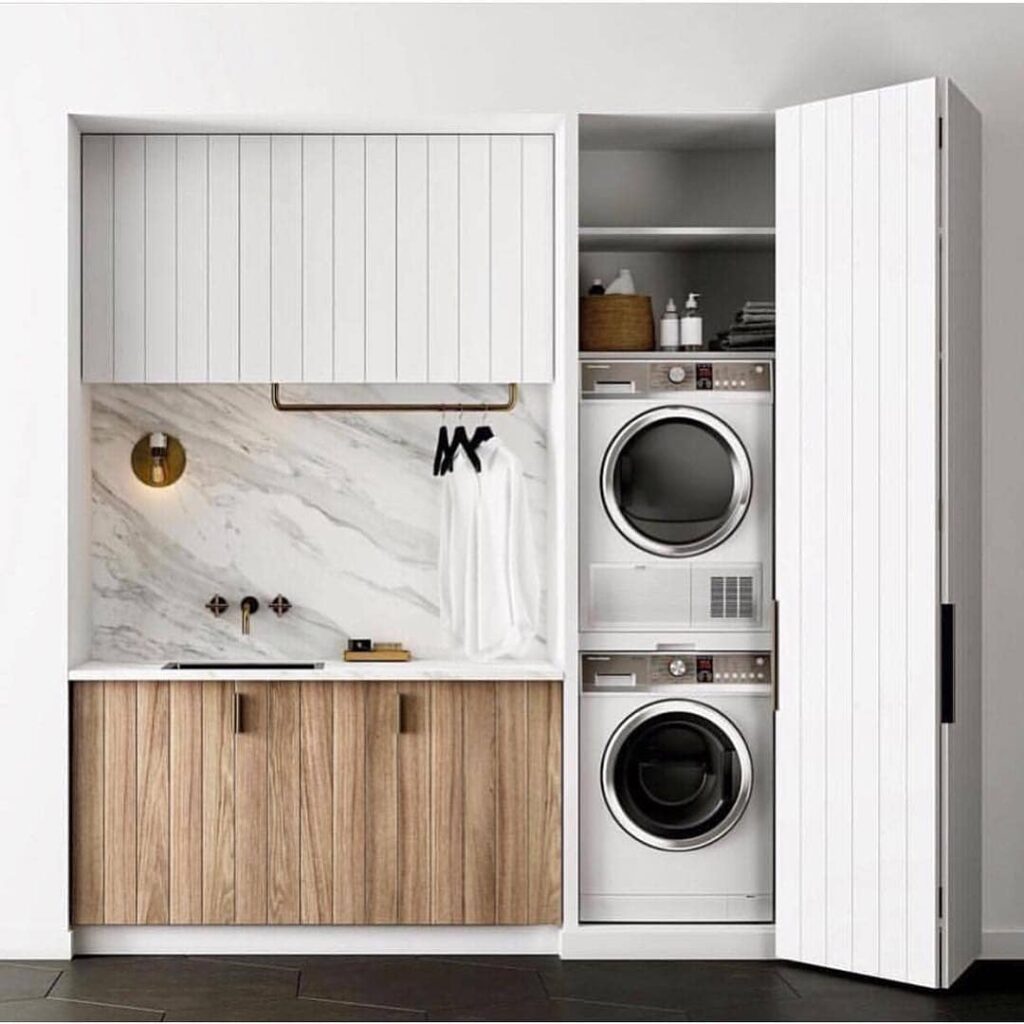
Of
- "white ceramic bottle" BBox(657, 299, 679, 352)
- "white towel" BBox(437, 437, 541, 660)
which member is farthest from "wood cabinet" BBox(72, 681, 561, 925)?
"white ceramic bottle" BBox(657, 299, 679, 352)

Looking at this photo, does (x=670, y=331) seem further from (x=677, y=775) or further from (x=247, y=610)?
(x=247, y=610)

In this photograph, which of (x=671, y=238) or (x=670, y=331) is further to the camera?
(x=671, y=238)

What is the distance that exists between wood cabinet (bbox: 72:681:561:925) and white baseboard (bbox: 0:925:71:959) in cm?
8

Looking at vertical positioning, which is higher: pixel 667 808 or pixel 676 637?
pixel 676 637

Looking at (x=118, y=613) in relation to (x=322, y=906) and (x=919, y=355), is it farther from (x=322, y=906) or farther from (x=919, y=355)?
(x=919, y=355)

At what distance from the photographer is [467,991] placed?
390 cm

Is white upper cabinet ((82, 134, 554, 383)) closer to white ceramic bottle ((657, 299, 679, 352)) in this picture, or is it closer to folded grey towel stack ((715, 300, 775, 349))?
white ceramic bottle ((657, 299, 679, 352))

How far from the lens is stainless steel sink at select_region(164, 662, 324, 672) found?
440 centimetres

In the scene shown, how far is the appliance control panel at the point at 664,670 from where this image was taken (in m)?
4.25

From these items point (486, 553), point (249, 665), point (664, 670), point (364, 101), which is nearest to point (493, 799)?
point (664, 670)

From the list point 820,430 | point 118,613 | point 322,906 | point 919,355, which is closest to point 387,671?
point 322,906

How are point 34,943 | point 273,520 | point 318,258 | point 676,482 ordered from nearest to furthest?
point 34,943 → point 676,482 → point 318,258 → point 273,520

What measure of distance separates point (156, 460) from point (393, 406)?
0.79 metres

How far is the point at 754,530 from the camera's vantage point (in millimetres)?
4273
